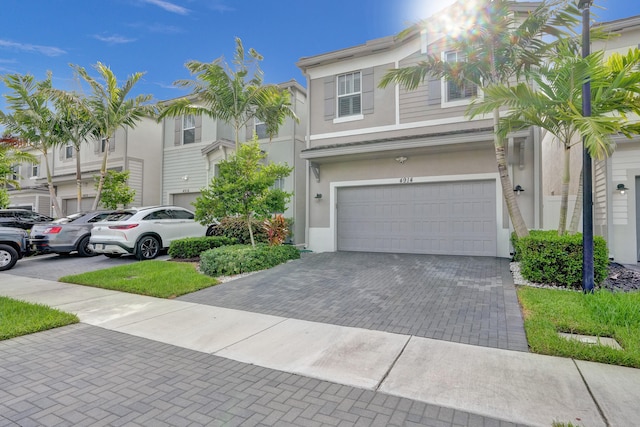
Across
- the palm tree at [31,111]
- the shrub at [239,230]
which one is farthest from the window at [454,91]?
the palm tree at [31,111]

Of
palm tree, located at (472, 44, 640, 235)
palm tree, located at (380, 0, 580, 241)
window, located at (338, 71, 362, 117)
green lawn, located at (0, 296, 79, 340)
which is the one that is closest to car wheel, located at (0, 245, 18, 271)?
green lawn, located at (0, 296, 79, 340)

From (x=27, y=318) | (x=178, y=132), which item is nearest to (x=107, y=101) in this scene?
(x=178, y=132)

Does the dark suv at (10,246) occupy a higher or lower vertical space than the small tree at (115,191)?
lower

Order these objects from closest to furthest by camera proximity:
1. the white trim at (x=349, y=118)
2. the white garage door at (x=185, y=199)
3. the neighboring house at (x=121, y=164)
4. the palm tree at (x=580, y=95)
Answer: the palm tree at (x=580, y=95) → the white trim at (x=349, y=118) → the white garage door at (x=185, y=199) → the neighboring house at (x=121, y=164)

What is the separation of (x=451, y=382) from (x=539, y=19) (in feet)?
23.9

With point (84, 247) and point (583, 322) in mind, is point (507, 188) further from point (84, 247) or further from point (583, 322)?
point (84, 247)

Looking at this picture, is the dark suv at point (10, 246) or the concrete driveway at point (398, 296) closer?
the concrete driveway at point (398, 296)

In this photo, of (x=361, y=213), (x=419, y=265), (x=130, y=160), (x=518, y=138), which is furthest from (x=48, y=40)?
(x=518, y=138)

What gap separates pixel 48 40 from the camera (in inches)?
529

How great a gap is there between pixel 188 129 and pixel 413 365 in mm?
15968

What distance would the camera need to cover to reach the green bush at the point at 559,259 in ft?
19.3

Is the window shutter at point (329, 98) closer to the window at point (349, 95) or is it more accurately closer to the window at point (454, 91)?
the window at point (349, 95)

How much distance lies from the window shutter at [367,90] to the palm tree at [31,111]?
41.0 ft

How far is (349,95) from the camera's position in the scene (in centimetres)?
1161
